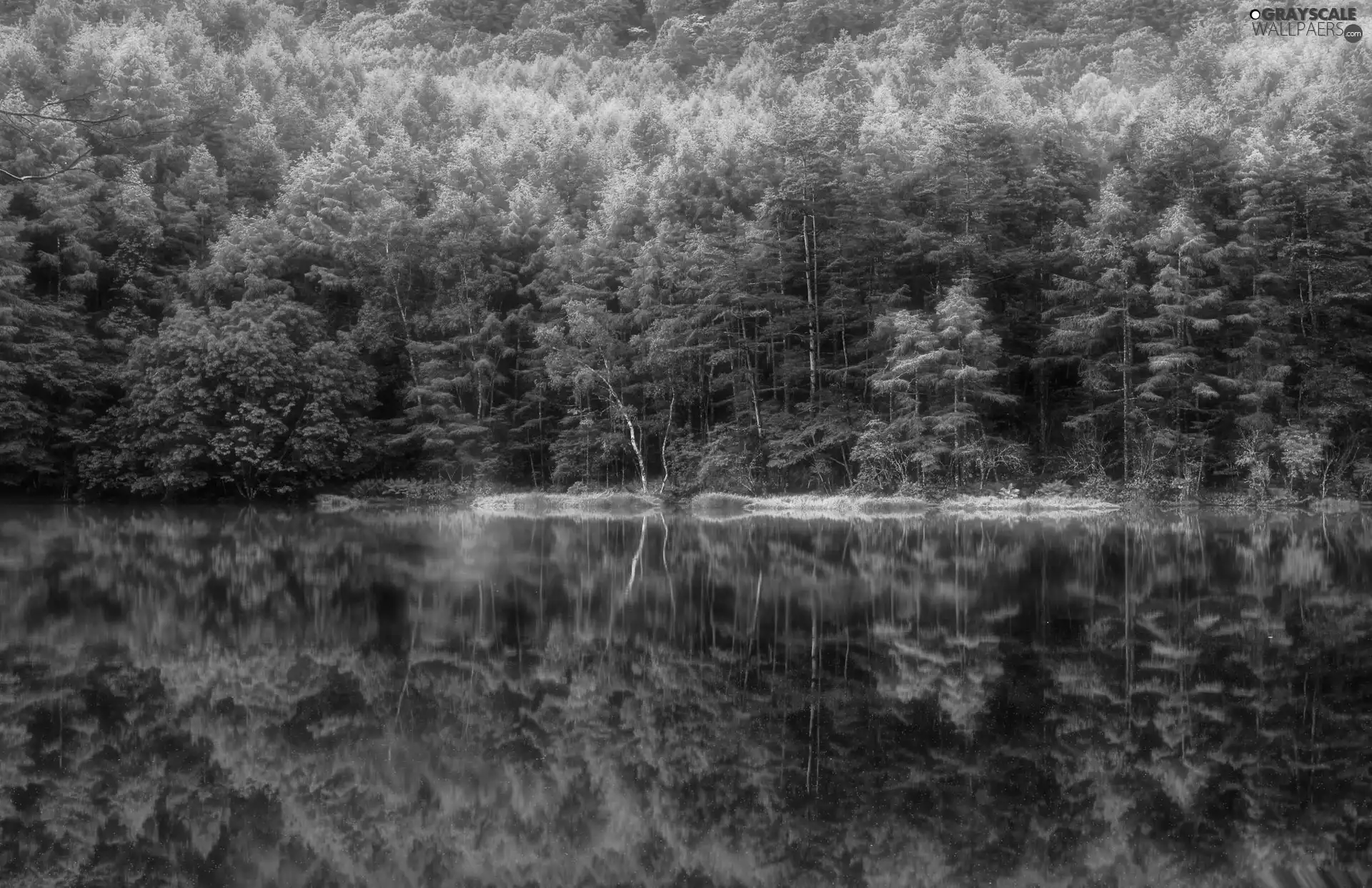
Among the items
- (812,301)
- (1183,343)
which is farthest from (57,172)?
(1183,343)

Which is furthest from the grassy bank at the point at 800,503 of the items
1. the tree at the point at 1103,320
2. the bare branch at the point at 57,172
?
the bare branch at the point at 57,172

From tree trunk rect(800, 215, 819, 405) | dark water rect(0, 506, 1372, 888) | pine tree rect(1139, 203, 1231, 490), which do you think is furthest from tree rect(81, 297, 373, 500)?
pine tree rect(1139, 203, 1231, 490)

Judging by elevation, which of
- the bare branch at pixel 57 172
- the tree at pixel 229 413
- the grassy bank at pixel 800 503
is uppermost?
the bare branch at pixel 57 172

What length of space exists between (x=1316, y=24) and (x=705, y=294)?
28903mm

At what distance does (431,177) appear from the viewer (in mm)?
41875

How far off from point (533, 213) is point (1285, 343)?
2528 cm

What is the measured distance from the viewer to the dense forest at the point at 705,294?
2992 centimetres

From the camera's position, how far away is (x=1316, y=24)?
4288 cm

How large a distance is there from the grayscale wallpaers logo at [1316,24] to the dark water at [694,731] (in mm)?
34264

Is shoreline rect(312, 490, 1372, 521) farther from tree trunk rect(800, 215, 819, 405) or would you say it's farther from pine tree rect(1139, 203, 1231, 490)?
tree trunk rect(800, 215, 819, 405)

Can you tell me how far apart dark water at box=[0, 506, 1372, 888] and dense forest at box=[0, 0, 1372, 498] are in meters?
17.8

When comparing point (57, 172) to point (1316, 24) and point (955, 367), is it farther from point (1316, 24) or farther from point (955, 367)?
point (1316, 24)

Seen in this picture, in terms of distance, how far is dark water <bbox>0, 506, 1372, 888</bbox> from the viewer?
4820 mm

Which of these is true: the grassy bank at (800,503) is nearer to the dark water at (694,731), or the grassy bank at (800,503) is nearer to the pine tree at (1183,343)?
the pine tree at (1183,343)
